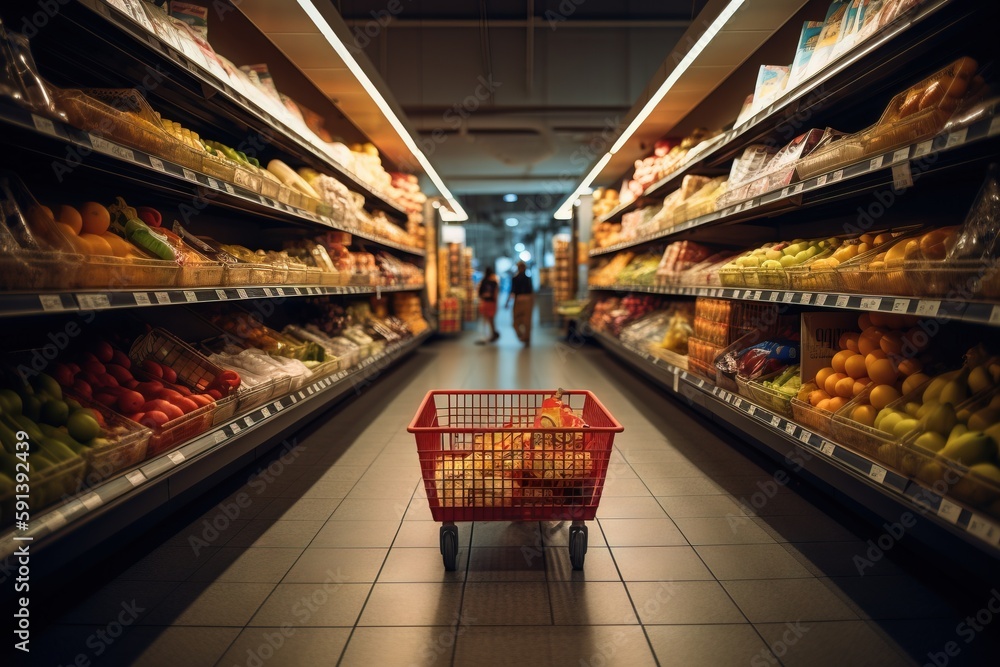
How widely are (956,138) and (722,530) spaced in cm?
162

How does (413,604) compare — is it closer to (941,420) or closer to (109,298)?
(109,298)

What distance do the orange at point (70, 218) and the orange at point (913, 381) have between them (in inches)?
113

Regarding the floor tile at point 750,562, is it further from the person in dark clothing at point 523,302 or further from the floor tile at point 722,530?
the person in dark clothing at point 523,302

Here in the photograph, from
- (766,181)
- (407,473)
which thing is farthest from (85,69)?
(766,181)

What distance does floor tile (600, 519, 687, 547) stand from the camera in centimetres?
225

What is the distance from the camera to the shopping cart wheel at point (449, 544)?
199 cm

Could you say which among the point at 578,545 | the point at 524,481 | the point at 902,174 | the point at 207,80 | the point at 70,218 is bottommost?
the point at 578,545

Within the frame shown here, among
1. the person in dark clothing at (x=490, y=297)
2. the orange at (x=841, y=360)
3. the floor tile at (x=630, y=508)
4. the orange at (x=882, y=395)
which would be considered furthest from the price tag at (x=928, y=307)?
the person in dark clothing at (x=490, y=297)

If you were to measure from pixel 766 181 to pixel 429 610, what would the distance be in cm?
264

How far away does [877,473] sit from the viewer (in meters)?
1.71

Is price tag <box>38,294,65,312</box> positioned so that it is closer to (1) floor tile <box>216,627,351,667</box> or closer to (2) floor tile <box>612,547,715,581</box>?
(1) floor tile <box>216,627,351,667</box>

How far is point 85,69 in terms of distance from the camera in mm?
2355

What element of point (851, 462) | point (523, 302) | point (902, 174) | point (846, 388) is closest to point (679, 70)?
point (902, 174)

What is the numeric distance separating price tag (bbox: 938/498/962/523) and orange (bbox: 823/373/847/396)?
86 cm
